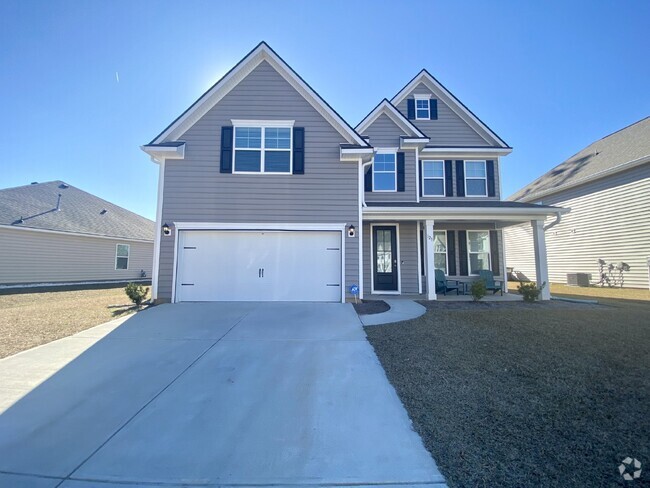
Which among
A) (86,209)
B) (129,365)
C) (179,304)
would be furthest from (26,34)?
(86,209)

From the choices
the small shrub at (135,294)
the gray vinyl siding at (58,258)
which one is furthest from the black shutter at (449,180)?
the gray vinyl siding at (58,258)

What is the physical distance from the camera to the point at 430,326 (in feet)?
20.2

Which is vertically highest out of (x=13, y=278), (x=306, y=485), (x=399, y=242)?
(x=399, y=242)

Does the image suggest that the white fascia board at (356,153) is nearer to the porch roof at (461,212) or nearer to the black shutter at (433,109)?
the porch roof at (461,212)

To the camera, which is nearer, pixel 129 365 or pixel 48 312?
pixel 129 365

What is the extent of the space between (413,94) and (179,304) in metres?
12.1

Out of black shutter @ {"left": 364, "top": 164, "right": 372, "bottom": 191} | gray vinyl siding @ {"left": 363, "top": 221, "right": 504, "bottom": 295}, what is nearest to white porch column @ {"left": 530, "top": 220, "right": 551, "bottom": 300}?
gray vinyl siding @ {"left": 363, "top": 221, "right": 504, "bottom": 295}

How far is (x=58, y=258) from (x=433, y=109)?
774 inches

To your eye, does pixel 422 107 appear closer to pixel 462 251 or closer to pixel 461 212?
pixel 461 212

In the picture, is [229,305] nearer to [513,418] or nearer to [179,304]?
[179,304]

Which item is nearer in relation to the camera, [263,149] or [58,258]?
[263,149]

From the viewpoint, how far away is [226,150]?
29.7ft

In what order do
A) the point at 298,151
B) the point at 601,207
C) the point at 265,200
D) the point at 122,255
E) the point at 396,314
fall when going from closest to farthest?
1. the point at 396,314
2. the point at 265,200
3. the point at 298,151
4. the point at 601,207
5. the point at 122,255

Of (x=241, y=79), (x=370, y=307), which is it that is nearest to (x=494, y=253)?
(x=370, y=307)
